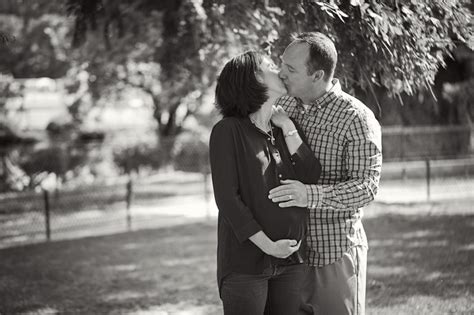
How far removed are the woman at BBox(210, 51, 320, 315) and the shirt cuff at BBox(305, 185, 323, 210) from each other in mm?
81

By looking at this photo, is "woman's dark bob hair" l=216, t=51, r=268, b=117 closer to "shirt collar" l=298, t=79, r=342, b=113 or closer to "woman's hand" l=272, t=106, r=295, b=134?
"woman's hand" l=272, t=106, r=295, b=134

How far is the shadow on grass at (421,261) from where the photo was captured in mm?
6336

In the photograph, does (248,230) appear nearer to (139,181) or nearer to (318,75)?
(318,75)

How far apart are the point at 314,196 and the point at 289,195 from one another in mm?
151

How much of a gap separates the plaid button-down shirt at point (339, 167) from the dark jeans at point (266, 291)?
0.24 m

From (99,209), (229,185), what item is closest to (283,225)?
(229,185)

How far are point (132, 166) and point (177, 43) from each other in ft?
36.1

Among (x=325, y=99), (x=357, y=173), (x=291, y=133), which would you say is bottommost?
(x=357, y=173)

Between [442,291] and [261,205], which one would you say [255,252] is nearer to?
[261,205]

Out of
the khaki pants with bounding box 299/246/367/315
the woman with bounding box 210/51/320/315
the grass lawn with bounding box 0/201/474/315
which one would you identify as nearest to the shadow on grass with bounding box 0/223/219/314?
the grass lawn with bounding box 0/201/474/315

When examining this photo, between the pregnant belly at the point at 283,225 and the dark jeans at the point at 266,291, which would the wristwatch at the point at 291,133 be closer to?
the pregnant belly at the point at 283,225

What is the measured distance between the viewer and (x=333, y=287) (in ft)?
11.6

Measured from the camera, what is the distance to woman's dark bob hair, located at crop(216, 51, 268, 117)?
10.4ft

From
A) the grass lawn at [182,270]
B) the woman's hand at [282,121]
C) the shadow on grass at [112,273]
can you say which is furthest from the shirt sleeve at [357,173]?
the shadow on grass at [112,273]
